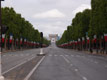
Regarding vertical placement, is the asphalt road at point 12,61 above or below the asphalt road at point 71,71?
above

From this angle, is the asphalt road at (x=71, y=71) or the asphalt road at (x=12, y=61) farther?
the asphalt road at (x=12, y=61)

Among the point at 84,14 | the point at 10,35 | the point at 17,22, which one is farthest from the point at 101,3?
the point at 17,22

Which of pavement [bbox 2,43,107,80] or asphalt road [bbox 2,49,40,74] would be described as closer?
pavement [bbox 2,43,107,80]

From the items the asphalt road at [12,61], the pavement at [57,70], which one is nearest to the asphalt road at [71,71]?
the pavement at [57,70]

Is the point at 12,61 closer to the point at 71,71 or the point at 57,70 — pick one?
the point at 57,70

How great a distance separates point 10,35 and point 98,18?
127ft

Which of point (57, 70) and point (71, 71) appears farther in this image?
point (57, 70)

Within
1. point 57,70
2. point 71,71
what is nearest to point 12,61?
point 57,70

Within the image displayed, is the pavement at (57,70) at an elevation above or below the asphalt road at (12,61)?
below

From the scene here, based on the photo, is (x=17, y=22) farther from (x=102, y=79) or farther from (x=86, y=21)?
(x=102, y=79)

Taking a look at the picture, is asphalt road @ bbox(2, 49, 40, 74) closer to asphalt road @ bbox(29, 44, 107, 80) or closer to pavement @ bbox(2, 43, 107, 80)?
pavement @ bbox(2, 43, 107, 80)

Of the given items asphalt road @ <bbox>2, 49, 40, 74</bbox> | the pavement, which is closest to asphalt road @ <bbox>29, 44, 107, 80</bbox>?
the pavement

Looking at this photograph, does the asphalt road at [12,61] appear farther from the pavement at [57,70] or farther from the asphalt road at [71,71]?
the asphalt road at [71,71]

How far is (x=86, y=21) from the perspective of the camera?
9812 centimetres
